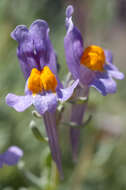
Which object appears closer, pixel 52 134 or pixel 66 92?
pixel 66 92

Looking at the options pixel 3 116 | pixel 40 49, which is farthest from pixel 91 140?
pixel 40 49

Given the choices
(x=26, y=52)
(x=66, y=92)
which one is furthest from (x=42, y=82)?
(x=26, y=52)

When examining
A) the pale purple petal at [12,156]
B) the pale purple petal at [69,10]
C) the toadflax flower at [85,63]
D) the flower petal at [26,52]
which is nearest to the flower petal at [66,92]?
the toadflax flower at [85,63]

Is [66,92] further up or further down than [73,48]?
further down

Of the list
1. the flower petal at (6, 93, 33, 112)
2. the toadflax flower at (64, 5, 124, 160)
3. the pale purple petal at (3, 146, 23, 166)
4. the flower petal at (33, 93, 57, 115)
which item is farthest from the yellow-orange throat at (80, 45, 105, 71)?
the pale purple petal at (3, 146, 23, 166)

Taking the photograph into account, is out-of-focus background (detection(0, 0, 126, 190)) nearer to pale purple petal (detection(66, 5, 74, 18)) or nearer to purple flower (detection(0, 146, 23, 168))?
purple flower (detection(0, 146, 23, 168))

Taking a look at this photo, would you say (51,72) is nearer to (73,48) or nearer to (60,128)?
(73,48)

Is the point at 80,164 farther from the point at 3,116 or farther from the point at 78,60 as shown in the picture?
the point at 78,60
